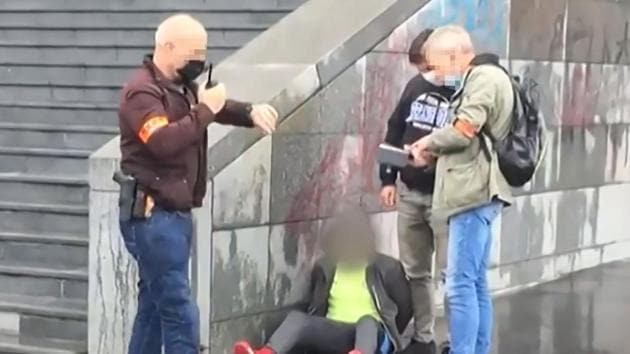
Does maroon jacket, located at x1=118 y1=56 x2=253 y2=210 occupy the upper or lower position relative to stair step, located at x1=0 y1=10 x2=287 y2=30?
lower

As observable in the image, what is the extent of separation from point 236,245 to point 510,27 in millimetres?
3692

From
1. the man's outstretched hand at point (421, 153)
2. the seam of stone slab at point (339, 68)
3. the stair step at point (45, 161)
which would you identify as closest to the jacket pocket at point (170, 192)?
the seam of stone slab at point (339, 68)

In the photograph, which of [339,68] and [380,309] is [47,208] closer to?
[339,68]

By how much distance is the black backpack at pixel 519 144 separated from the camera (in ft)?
21.4

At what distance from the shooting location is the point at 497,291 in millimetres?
9562

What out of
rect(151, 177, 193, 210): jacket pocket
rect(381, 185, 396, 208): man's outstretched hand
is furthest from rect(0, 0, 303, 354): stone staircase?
rect(381, 185, 396, 208): man's outstretched hand

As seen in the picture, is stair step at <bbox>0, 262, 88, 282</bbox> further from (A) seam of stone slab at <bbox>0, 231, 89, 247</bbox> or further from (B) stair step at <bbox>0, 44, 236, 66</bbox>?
(B) stair step at <bbox>0, 44, 236, 66</bbox>

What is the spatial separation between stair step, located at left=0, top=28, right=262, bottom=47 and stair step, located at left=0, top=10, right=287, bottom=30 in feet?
0.17

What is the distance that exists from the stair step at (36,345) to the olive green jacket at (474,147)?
2137 mm

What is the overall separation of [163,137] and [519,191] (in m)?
4.86

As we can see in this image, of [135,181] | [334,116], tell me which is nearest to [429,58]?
[334,116]

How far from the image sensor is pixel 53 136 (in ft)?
29.1

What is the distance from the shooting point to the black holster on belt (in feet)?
18.5

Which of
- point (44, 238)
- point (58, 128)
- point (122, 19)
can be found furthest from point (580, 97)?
point (44, 238)
